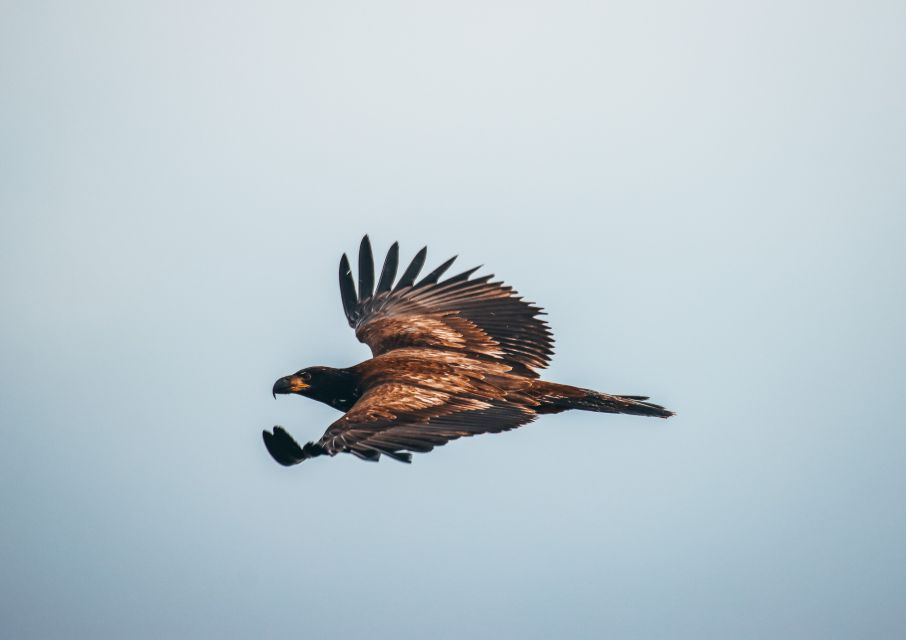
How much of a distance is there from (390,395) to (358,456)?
1755mm

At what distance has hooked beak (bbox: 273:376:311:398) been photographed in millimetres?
15727

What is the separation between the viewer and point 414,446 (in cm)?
1236

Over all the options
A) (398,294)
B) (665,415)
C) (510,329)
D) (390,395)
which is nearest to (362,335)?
(398,294)

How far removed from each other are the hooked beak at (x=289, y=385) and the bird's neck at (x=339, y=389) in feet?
0.69

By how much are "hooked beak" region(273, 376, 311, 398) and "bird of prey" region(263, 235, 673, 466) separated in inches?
0.5

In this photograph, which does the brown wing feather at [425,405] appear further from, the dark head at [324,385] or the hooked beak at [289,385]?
the hooked beak at [289,385]

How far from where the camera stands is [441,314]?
16.7 meters

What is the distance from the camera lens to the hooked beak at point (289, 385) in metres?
15.7

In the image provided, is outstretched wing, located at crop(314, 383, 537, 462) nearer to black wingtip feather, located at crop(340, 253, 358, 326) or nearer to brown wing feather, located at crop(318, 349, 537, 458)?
brown wing feather, located at crop(318, 349, 537, 458)

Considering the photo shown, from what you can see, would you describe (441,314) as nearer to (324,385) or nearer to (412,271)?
(412,271)

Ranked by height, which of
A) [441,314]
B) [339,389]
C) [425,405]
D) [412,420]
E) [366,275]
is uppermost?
[366,275]

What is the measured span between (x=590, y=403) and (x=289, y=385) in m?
3.87

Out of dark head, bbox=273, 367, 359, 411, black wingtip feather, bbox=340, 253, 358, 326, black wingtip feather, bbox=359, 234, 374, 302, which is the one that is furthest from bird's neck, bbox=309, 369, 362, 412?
black wingtip feather, bbox=359, 234, 374, 302

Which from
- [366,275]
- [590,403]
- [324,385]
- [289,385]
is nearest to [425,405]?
[590,403]
